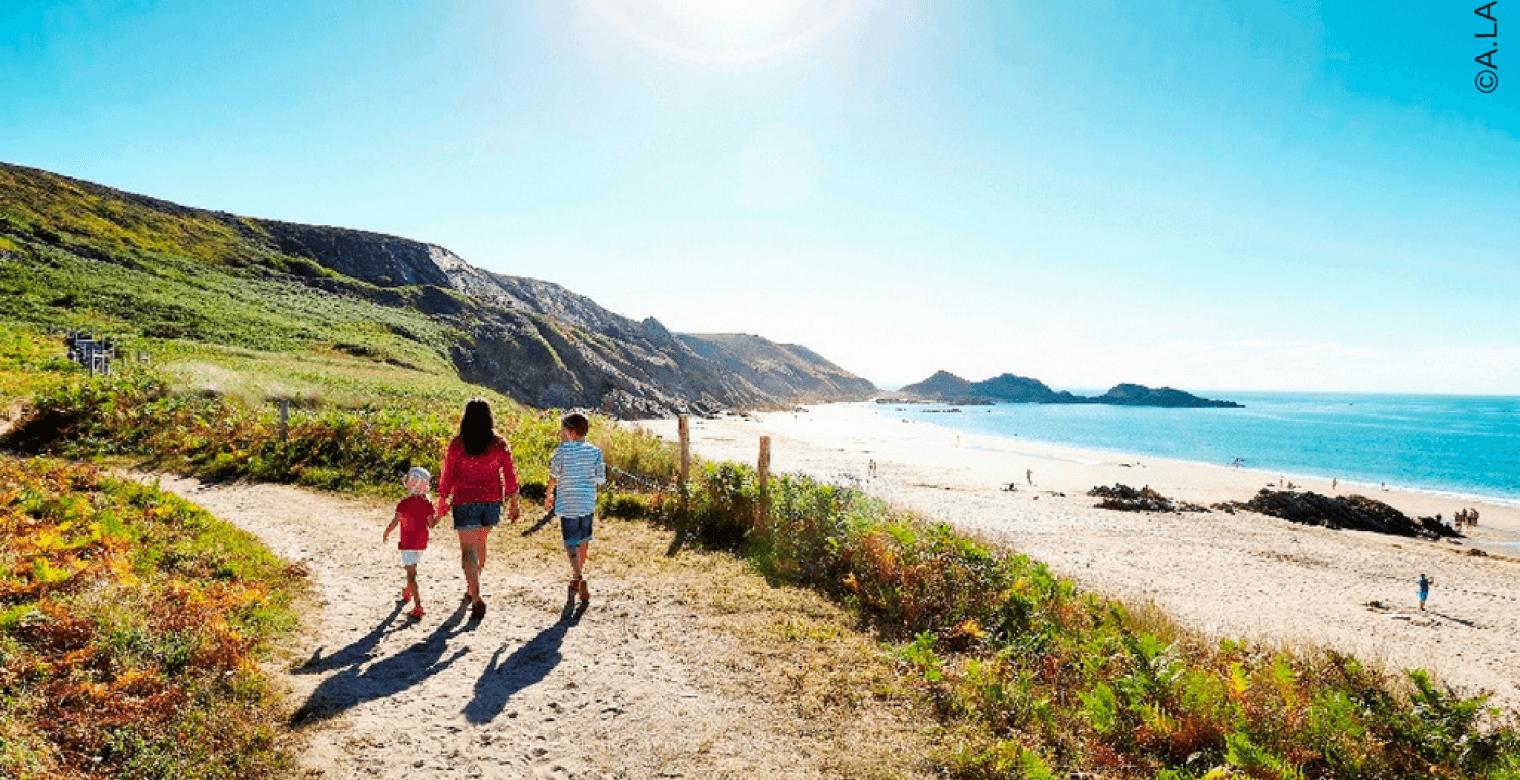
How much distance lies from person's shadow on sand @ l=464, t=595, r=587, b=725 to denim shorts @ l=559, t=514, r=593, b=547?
37.3 inches

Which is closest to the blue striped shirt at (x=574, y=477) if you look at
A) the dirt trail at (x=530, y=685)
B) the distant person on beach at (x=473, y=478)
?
the distant person on beach at (x=473, y=478)

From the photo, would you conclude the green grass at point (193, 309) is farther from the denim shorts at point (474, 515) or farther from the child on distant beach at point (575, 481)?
the child on distant beach at point (575, 481)

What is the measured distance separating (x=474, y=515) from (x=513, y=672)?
192 centimetres

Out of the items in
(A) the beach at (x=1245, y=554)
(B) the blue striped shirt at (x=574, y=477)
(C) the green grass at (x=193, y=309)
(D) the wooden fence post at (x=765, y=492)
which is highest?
(C) the green grass at (x=193, y=309)

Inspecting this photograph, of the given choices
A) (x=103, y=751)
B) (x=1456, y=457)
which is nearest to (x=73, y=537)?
(x=103, y=751)

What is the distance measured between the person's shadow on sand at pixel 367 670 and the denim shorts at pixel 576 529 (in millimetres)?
1537

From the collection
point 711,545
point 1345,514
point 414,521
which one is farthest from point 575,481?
point 1345,514

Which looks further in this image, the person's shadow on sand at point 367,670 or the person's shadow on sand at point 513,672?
the person's shadow on sand at point 513,672

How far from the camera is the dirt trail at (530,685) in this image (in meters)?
5.29

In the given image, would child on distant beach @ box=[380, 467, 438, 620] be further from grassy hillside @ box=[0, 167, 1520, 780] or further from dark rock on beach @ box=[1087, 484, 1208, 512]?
dark rock on beach @ box=[1087, 484, 1208, 512]

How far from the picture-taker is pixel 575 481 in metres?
8.26

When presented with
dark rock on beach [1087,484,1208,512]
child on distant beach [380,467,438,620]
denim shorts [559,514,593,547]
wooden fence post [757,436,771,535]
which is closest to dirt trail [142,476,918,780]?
child on distant beach [380,467,438,620]

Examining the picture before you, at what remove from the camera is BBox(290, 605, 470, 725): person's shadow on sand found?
5.76 metres

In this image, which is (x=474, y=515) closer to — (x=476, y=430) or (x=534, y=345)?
(x=476, y=430)
